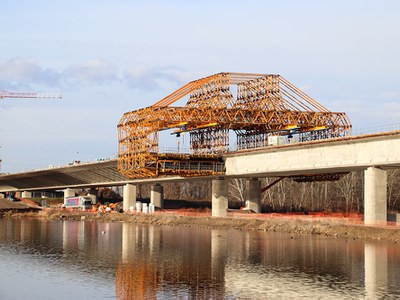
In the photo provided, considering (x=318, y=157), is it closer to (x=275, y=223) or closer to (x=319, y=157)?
(x=319, y=157)

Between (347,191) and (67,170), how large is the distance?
63661mm

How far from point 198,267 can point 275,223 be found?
38.5 metres

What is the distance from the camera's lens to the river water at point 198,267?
125ft

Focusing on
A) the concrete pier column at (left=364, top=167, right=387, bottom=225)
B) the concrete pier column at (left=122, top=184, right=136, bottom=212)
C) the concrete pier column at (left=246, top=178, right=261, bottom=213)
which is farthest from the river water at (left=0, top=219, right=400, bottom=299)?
the concrete pier column at (left=122, top=184, right=136, bottom=212)

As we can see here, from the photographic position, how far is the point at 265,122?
113312 mm

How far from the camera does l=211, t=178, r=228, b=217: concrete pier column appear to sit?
10731 centimetres

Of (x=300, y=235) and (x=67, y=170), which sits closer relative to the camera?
(x=300, y=235)

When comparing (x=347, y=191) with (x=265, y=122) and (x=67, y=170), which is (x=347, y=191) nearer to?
(x=265, y=122)

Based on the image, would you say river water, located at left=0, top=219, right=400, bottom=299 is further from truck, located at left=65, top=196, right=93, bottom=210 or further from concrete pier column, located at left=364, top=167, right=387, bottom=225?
truck, located at left=65, top=196, right=93, bottom=210

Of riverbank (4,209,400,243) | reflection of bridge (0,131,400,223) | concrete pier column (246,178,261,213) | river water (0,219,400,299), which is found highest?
reflection of bridge (0,131,400,223)

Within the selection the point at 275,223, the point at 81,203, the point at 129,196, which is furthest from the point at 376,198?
the point at 81,203

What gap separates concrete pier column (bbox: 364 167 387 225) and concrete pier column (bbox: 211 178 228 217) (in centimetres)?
3365

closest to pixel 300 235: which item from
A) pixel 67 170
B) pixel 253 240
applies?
pixel 253 240

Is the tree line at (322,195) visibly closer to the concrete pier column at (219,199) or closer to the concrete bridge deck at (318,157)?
the concrete pier column at (219,199)
